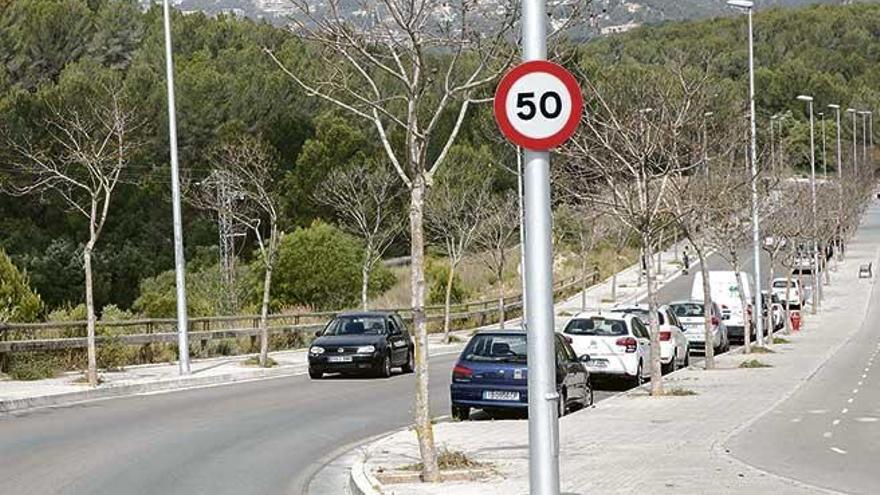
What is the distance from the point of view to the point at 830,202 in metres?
65.1

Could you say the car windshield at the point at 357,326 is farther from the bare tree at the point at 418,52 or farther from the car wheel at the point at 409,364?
the bare tree at the point at 418,52

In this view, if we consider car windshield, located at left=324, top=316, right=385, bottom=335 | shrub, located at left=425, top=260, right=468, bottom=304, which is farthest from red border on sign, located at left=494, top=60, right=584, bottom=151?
shrub, located at left=425, top=260, right=468, bottom=304

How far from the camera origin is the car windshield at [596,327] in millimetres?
27469

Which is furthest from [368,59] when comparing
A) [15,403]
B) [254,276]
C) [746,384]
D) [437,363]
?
[254,276]

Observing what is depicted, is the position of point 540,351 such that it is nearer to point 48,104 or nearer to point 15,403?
point 15,403

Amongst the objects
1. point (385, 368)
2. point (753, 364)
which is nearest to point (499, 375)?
point (385, 368)

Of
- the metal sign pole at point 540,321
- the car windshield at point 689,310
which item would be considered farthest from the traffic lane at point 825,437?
the car windshield at point 689,310

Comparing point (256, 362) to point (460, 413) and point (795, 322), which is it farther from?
point (795, 322)

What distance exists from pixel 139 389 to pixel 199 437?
8.35 m

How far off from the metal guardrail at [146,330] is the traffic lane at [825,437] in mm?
15600

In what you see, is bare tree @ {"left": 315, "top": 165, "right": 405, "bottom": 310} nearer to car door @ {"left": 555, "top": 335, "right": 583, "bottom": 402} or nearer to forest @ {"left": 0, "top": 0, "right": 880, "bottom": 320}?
forest @ {"left": 0, "top": 0, "right": 880, "bottom": 320}

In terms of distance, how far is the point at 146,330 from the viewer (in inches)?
1318

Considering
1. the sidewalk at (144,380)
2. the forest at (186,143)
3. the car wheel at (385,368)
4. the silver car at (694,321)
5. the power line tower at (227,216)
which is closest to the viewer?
the sidewalk at (144,380)

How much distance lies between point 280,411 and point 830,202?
4871cm
